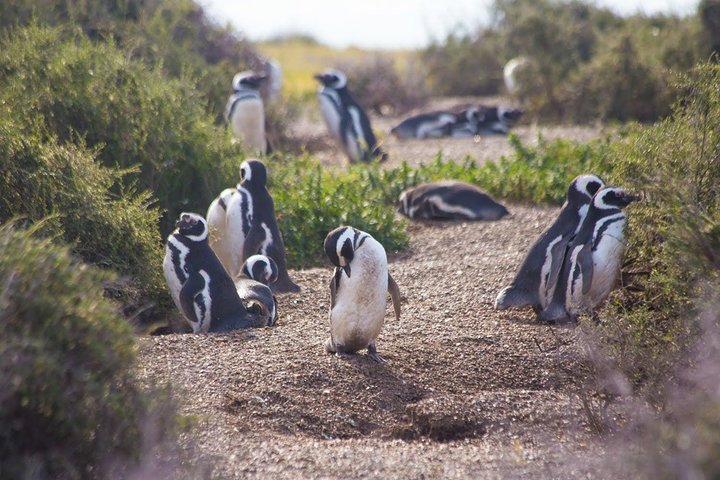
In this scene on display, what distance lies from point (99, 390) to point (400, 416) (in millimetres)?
1684

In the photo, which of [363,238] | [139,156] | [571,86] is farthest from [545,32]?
[363,238]

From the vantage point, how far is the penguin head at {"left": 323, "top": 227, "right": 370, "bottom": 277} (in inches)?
223

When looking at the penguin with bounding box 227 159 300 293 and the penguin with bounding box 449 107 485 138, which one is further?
the penguin with bounding box 449 107 485 138

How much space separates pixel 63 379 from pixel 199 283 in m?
2.77

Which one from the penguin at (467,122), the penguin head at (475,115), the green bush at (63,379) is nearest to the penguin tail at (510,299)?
the green bush at (63,379)

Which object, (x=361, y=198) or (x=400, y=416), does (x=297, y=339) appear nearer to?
(x=400, y=416)

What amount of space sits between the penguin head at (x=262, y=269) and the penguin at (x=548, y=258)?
1511mm

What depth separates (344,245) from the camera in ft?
18.6

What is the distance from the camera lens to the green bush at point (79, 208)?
6152 millimetres

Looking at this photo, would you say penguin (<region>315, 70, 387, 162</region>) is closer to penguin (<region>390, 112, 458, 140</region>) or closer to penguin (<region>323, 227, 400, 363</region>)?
penguin (<region>390, 112, 458, 140</region>)

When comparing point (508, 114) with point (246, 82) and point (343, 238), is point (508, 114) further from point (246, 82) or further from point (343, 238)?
point (343, 238)

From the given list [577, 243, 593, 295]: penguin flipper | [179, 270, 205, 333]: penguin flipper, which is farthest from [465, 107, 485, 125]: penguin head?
[179, 270, 205, 333]: penguin flipper

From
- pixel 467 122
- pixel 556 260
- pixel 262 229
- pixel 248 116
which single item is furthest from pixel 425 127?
pixel 556 260

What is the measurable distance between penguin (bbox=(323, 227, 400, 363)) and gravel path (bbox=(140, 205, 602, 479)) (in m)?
0.13
